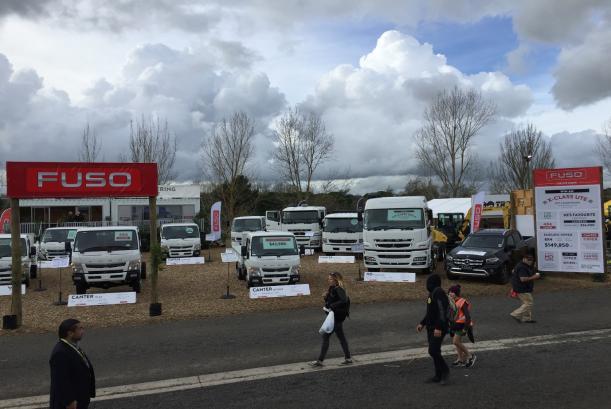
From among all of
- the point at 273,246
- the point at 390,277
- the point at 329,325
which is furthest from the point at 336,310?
the point at 390,277

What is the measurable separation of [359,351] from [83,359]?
5.13 meters

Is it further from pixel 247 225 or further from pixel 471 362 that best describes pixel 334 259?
pixel 471 362

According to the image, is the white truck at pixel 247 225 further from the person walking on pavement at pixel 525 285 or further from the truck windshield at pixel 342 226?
the person walking on pavement at pixel 525 285

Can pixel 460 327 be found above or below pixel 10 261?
below

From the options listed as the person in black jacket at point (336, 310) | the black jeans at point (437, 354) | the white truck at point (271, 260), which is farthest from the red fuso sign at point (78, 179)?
the black jeans at point (437, 354)

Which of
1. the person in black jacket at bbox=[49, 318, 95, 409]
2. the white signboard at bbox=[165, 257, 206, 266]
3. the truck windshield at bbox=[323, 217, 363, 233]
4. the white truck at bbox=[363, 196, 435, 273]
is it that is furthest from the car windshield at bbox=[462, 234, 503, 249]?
the person in black jacket at bbox=[49, 318, 95, 409]

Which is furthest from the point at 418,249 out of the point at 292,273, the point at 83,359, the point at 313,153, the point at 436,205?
the point at 313,153

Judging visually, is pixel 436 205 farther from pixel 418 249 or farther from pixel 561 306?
pixel 561 306

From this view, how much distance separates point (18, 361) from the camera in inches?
333

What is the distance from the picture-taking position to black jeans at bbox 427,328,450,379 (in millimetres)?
6785

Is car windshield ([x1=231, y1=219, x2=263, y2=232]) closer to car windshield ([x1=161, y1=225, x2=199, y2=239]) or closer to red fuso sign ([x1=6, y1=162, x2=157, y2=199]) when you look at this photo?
car windshield ([x1=161, y1=225, x2=199, y2=239])

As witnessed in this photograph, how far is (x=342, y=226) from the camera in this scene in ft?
77.7

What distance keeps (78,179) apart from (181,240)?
13.1m

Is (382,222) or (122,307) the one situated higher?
(382,222)
